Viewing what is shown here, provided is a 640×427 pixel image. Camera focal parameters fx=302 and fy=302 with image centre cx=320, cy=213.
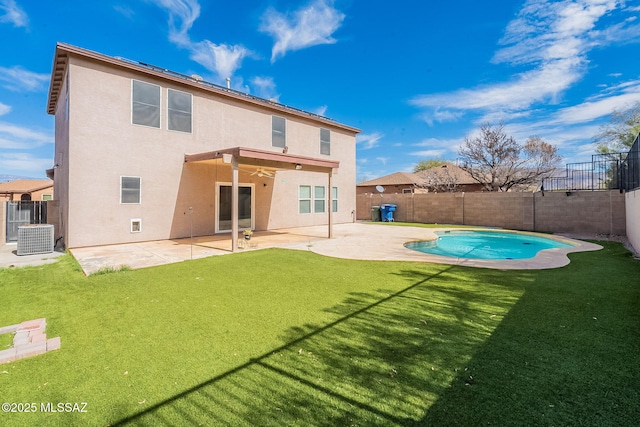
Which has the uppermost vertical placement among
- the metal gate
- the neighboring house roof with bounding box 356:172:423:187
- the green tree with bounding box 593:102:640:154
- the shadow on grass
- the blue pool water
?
the green tree with bounding box 593:102:640:154

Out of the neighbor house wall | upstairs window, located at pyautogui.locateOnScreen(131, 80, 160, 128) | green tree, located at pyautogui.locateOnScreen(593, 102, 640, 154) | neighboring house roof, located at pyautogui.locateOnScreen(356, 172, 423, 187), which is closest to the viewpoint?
upstairs window, located at pyautogui.locateOnScreen(131, 80, 160, 128)

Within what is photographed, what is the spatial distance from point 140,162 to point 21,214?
5163 mm

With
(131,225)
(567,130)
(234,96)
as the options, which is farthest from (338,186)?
(567,130)

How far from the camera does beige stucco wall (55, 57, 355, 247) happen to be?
9.26 m

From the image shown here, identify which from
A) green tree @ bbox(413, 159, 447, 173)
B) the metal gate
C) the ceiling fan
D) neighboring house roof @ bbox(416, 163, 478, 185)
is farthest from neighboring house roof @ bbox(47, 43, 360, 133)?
green tree @ bbox(413, 159, 447, 173)

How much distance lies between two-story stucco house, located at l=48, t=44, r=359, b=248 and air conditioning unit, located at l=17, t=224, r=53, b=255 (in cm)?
48

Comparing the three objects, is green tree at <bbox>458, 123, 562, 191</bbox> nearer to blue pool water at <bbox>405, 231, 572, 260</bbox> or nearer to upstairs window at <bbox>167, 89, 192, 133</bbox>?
blue pool water at <bbox>405, 231, 572, 260</bbox>

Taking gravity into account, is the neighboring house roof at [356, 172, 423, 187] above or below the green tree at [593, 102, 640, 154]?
below

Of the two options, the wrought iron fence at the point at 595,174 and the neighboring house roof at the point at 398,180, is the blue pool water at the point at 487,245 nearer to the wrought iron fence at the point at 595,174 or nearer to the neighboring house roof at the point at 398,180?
the wrought iron fence at the point at 595,174

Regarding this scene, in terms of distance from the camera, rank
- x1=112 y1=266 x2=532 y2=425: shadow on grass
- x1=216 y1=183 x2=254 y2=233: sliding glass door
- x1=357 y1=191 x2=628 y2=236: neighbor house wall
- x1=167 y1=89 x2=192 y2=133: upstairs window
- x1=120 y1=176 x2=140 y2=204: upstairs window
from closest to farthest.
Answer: x1=112 y1=266 x2=532 y2=425: shadow on grass → x1=120 y1=176 x2=140 y2=204: upstairs window → x1=167 y1=89 x2=192 y2=133: upstairs window → x1=216 y1=183 x2=254 y2=233: sliding glass door → x1=357 y1=191 x2=628 y2=236: neighbor house wall

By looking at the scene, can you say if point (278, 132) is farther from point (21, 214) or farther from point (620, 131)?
point (620, 131)

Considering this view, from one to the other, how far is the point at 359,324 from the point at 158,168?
32.0 feet

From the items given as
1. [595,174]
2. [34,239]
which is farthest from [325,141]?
[34,239]

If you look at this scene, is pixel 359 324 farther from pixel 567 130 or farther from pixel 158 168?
pixel 567 130
